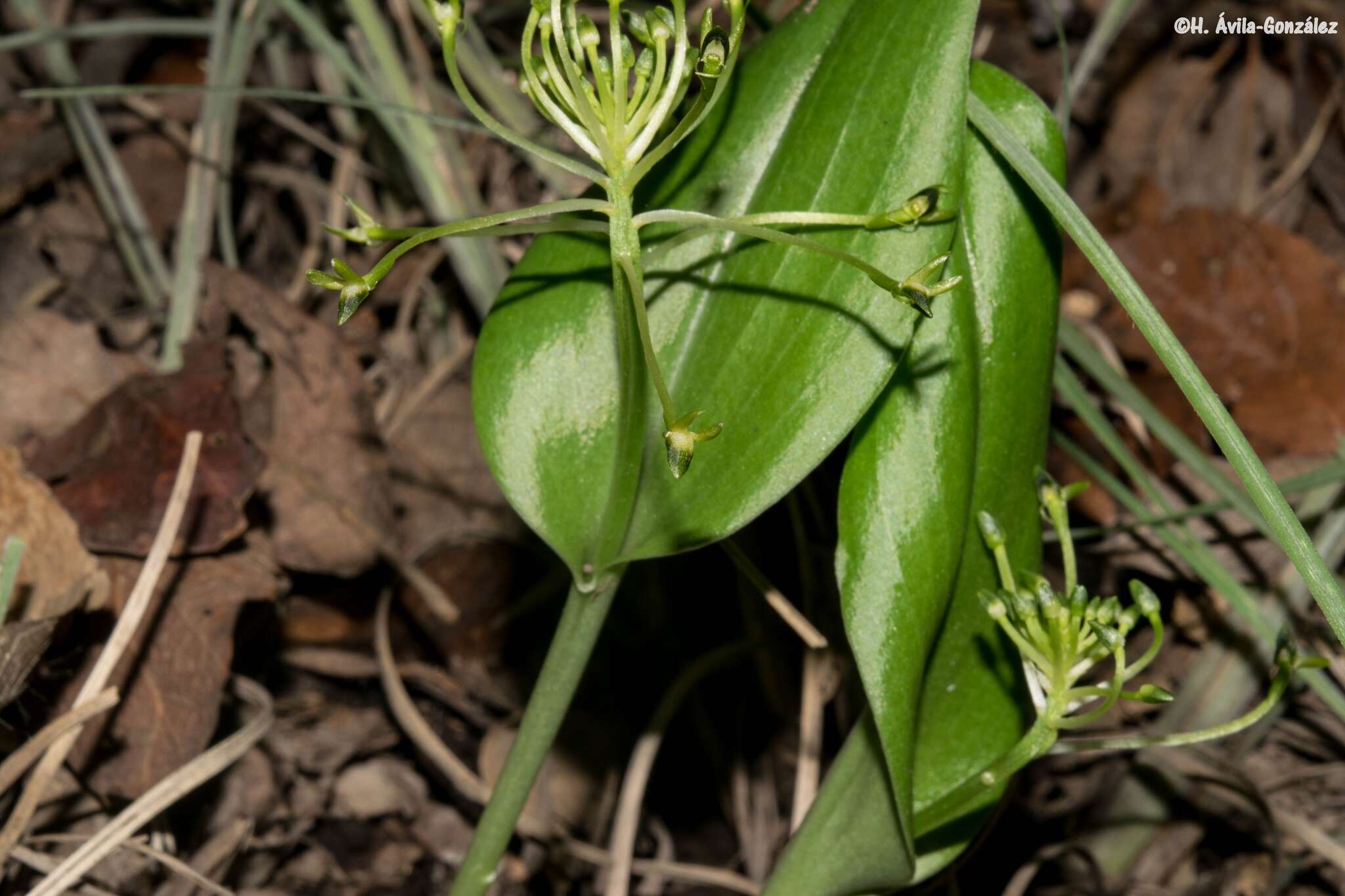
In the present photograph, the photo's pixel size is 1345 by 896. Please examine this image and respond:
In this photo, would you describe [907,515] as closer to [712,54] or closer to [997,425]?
[997,425]

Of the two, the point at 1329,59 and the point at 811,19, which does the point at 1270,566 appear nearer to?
the point at 811,19

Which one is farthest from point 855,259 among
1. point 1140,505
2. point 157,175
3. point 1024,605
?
point 157,175

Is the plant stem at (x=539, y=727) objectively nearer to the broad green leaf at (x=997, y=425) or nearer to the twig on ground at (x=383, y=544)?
the broad green leaf at (x=997, y=425)

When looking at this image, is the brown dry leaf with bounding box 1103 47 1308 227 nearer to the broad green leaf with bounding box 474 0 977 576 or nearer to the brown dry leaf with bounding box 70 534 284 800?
the broad green leaf with bounding box 474 0 977 576

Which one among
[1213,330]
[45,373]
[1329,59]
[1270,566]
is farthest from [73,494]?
[1329,59]

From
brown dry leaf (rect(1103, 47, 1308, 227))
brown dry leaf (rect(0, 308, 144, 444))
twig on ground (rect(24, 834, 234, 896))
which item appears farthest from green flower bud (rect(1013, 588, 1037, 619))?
brown dry leaf (rect(1103, 47, 1308, 227))
